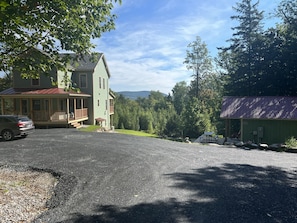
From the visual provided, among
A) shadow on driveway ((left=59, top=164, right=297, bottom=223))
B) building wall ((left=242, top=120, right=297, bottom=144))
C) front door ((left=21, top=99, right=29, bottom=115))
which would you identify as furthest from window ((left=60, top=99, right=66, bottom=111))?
shadow on driveway ((left=59, top=164, right=297, bottom=223))

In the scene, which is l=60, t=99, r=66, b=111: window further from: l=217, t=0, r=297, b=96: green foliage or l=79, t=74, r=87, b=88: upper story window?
l=217, t=0, r=297, b=96: green foliage

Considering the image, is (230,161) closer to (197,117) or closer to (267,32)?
(197,117)

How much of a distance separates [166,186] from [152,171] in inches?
59.7

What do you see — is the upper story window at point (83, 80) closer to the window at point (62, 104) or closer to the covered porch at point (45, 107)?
the covered porch at point (45, 107)

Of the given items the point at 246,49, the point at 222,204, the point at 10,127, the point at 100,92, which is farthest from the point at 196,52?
the point at 222,204

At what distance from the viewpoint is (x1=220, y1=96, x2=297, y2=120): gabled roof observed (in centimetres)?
1739

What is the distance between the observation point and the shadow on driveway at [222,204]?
4.31 metres

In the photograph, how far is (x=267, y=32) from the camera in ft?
85.6

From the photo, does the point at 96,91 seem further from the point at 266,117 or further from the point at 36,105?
the point at 266,117

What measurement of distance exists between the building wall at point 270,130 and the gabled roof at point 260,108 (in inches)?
16.1

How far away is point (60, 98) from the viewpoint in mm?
21078

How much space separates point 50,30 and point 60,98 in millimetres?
15940

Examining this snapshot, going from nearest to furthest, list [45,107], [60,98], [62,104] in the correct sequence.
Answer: [60,98] → [45,107] → [62,104]

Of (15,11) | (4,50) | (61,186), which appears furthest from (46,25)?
(61,186)
